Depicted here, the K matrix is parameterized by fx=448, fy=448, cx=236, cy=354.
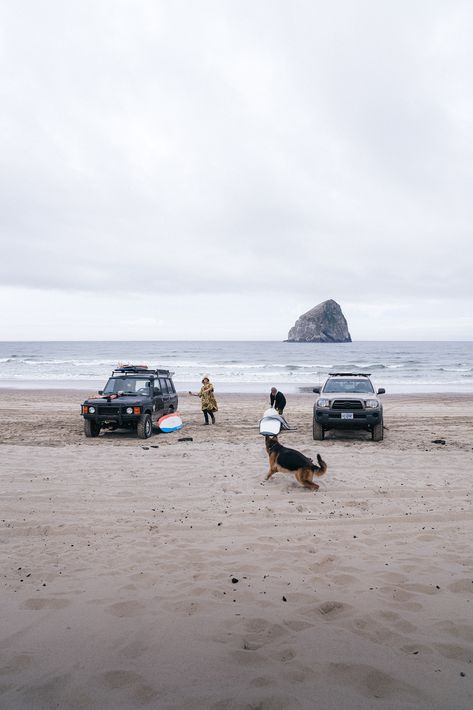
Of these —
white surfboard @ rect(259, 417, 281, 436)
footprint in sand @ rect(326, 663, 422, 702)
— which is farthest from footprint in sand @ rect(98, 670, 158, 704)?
white surfboard @ rect(259, 417, 281, 436)

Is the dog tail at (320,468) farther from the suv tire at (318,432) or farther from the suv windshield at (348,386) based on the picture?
the suv windshield at (348,386)

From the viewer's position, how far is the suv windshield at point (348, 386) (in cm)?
1312

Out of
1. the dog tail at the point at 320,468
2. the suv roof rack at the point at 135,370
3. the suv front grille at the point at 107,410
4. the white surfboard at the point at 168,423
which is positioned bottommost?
the white surfboard at the point at 168,423

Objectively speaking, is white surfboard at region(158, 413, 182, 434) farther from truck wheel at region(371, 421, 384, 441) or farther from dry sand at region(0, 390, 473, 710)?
truck wheel at region(371, 421, 384, 441)

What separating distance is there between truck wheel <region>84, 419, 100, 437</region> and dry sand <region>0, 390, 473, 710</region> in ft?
11.3

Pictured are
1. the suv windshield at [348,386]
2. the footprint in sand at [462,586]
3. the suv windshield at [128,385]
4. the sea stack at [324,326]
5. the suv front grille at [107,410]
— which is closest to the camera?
the footprint in sand at [462,586]

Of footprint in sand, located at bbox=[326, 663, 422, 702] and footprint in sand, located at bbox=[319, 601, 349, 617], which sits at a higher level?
footprint in sand, located at bbox=[326, 663, 422, 702]

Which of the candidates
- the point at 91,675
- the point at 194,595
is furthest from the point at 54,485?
the point at 91,675

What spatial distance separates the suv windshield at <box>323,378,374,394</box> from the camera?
1312 cm

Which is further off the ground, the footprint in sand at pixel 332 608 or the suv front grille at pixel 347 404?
the suv front grille at pixel 347 404

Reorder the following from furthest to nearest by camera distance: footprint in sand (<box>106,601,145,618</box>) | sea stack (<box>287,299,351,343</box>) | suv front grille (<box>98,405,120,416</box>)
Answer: sea stack (<box>287,299,351,343</box>)
suv front grille (<box>98,405,120,416</box>)
footprint in sand (<box>106,601,145,618</box>)

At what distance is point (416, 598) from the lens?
4176 mm

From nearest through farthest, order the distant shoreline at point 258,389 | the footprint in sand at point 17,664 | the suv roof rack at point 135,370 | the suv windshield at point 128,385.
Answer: the footprint in sand at point 17,664 → the suv windshield at point 128,385 → the suv roof rack at point 135,370 → the distant shoreline at point 258,389

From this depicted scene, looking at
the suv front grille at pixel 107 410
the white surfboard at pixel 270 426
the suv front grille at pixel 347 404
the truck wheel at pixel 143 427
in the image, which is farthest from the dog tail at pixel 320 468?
the suv front grille at pixel 107 410
